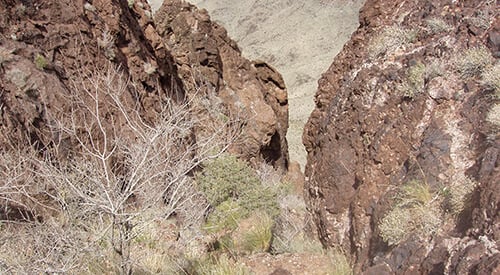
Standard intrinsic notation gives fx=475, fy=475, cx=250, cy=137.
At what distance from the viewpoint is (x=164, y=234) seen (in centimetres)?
657

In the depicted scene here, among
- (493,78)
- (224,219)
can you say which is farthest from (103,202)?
(224,219)

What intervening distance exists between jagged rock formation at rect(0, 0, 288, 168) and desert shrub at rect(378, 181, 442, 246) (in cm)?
291

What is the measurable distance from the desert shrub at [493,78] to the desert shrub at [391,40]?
1981 mm

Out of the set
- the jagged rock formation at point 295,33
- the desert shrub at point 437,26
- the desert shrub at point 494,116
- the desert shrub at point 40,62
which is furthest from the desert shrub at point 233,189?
the jagged rock formation at point 295,33

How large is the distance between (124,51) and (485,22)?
7299 millimetres

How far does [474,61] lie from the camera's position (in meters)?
5.21

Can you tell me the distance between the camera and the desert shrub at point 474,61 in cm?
514

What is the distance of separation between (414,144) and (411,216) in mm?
1300

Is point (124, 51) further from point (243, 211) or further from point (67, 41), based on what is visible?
point (243, 211)

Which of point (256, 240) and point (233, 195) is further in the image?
point (233, 195)

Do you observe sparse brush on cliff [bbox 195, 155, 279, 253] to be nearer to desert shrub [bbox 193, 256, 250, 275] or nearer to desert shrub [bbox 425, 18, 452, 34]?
desert shrub [bbox 193, 256, 250, 275]

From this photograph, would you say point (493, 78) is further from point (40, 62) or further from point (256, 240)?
point (40, 62)

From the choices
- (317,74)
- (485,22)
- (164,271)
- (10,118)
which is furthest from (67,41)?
(317,74)

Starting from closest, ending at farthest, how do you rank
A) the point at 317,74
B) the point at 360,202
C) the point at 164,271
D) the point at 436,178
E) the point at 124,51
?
1. the point at 436,178
2. the point at 164,271
3. the point at 360,202
4. the point at 124,51
5. the point at 317,74
